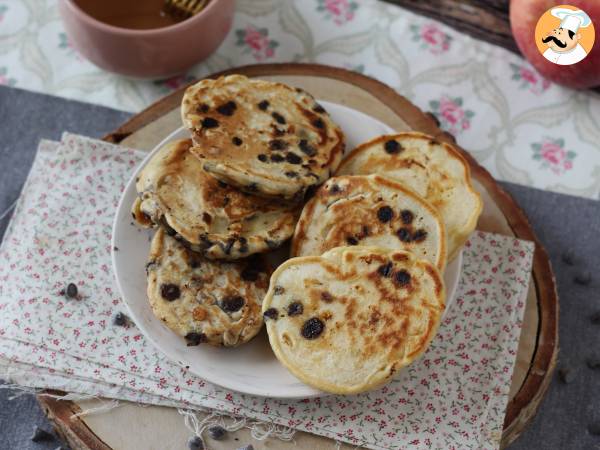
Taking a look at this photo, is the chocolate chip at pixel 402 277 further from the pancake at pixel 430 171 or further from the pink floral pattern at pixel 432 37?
the pink floral pattern at pixel 432 37

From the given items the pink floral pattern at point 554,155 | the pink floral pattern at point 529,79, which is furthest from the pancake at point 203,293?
the pink floral pattern at point 529,79

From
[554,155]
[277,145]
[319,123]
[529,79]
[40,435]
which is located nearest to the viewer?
[277,145]

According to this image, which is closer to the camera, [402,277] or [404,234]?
[402,277]

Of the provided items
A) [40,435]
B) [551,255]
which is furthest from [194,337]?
[551,255]

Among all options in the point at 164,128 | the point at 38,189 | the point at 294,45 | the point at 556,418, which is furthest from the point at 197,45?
the point at 556,418

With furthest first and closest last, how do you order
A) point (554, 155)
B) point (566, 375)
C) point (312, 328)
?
point (554, 155)
point (566, 375)
point (312, 328)

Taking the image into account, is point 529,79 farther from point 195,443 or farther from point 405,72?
point 195,443
